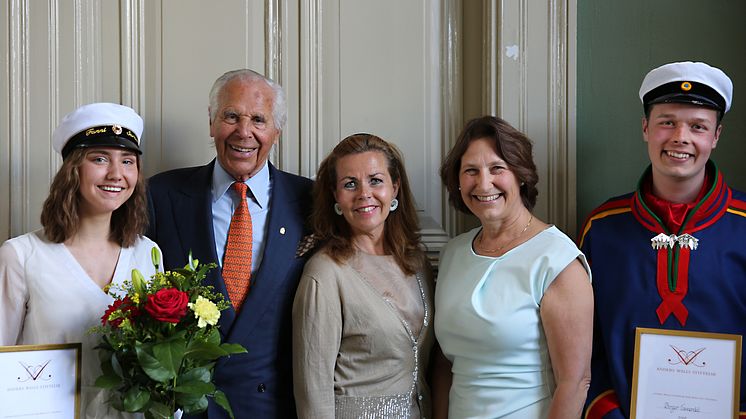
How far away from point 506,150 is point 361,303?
2.12 feet

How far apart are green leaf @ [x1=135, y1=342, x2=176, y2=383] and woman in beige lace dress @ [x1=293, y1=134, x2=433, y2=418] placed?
0.47m

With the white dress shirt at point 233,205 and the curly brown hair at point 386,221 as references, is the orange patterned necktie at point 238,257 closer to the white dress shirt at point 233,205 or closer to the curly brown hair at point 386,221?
the white dress shirt at point 233,205

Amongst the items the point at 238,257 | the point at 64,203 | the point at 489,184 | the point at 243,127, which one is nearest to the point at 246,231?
the point at 238,257

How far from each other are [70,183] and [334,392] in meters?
0.99

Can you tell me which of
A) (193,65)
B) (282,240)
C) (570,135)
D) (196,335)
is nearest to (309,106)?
(193,65)

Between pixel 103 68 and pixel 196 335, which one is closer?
pixel 196 335

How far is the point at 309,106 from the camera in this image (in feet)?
9.34

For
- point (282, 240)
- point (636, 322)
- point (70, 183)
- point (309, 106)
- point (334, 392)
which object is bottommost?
point (334, 392)

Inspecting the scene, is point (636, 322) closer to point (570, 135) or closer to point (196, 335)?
point (570, 135)

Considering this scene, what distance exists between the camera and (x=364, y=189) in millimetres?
2303

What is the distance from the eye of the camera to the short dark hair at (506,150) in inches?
88.7

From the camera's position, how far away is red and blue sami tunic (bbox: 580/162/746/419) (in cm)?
213

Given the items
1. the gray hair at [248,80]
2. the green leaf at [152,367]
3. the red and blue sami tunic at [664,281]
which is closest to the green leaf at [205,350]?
the green leaf at [152,367]

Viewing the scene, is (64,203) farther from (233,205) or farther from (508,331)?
(508,331)
